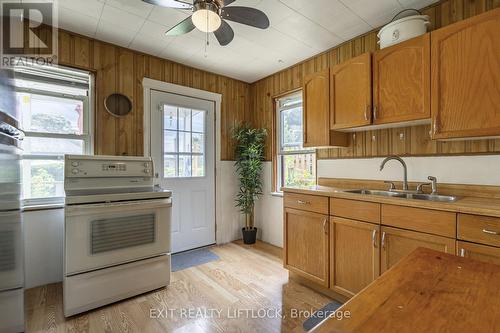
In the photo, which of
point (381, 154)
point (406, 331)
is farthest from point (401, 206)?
point (406, 331)

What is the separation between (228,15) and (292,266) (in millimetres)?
2196

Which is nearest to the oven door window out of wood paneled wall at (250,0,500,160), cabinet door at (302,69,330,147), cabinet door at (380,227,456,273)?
cabinet door at (302,69,330,147)

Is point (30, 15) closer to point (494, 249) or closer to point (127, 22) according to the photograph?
point (127, 22)

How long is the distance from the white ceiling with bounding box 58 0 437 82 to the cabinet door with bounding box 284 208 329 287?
5.77 ft

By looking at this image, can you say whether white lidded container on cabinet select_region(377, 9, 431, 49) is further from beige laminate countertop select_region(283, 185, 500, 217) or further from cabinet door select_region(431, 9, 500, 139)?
beige laminate countertop select_region(283, 185, 500, 217)

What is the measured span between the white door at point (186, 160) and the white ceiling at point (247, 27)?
60cm

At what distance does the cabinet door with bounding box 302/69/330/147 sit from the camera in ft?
7.98

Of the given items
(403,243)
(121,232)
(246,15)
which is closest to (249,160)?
(121,232)

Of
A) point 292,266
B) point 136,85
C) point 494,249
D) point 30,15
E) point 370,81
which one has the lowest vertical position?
point 292,266

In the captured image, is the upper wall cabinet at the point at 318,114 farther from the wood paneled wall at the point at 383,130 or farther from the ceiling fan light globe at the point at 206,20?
the ceiling fan light globe at the point at 206,20

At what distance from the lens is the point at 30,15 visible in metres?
2.14

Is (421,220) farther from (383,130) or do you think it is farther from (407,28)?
(407,28)

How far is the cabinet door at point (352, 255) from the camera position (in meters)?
1.80

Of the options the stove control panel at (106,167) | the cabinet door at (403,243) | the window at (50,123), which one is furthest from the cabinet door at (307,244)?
the window at (50,123)
